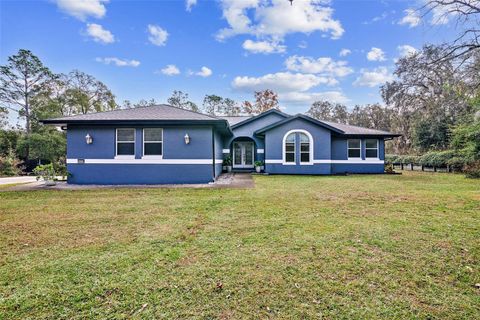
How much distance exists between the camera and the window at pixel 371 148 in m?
18.2

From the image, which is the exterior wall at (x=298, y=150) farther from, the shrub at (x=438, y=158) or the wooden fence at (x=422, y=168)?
the wooden fence at (x=422, y=168)


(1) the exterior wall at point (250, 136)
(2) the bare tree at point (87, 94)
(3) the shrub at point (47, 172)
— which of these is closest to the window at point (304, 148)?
(1) the exterior wall at point (250, 136)

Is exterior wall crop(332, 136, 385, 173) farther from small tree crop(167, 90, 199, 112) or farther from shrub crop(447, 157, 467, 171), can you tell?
small tree crop(167, 90, 199, 112)

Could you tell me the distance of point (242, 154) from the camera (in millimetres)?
20000

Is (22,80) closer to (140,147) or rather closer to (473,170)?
(140,147)

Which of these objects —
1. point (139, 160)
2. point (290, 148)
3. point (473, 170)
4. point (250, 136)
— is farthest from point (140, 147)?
point (473, 170)

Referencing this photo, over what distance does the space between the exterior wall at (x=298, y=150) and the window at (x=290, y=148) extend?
27 cm

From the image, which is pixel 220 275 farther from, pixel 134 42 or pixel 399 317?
pixel 134 42

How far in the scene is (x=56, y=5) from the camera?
12562 mm

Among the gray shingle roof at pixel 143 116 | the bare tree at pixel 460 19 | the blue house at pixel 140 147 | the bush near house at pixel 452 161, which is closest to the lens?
the bare tree at pixel 460 19

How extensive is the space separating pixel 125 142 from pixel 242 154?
994 cm

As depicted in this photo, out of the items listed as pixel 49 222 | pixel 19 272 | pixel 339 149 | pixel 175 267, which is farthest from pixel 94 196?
pixel 339 149

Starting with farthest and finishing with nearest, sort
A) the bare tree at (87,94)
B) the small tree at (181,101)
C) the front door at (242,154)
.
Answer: the small tree at (181,101) → the bare tree at (87,94) → the front door at (242,154)

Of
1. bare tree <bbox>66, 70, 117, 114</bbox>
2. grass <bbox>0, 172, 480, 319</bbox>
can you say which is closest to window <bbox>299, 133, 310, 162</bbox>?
grass <bbox>0, 172, 480, 319</bbox>
